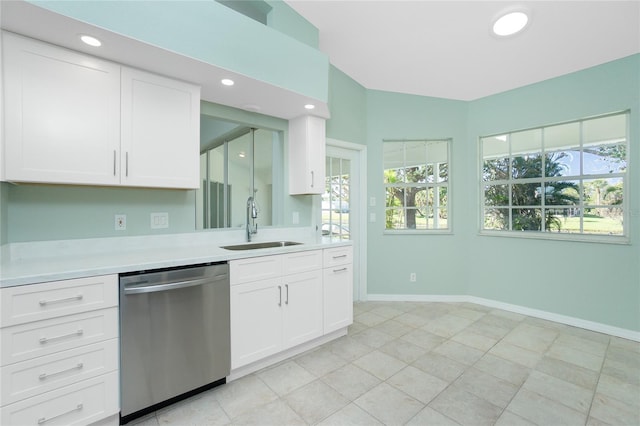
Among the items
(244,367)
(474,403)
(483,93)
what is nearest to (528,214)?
(483,93)

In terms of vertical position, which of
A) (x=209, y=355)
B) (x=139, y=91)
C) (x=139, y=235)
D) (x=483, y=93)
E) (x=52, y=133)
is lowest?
(x=209, y=355)

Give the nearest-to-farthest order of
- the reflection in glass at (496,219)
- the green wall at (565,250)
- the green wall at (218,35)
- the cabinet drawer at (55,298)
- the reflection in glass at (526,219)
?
1. the cabinet drawer at (55,298)
2. the green wall at (218,35)
3. the green wall at (565,250)
4. the reflection in glass at (526,219)
5. the reflection in glass at (496,219)

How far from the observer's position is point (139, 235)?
2098 millimetres

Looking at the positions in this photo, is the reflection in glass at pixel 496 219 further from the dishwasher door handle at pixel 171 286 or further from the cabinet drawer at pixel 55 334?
the cabinet drawer at pixel 55 334

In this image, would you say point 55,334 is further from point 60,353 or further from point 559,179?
point 559,179

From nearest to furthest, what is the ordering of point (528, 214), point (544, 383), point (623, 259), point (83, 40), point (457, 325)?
point (83, 40)
point (544, 383)
point (623, 259)
point (457, 325)
point (528, 214)

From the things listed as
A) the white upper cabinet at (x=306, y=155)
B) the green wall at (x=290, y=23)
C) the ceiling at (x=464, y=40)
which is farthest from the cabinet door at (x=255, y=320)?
the ceiling at (x=464, y=40)

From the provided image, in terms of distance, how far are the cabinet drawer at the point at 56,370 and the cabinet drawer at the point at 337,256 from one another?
1.56 m

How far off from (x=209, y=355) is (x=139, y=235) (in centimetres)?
102

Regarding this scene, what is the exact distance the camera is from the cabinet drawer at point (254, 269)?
76.9 inches

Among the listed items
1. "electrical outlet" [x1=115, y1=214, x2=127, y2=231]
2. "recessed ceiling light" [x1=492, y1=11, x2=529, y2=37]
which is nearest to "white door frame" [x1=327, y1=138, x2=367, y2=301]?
"recessed ceiling light" [x1=492, y1=11, x2=529, y2=37]

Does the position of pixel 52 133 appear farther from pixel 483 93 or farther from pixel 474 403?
pixel 483 93

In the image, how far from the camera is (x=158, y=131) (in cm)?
196

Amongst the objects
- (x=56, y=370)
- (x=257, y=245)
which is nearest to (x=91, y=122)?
(x=56, y=370)
